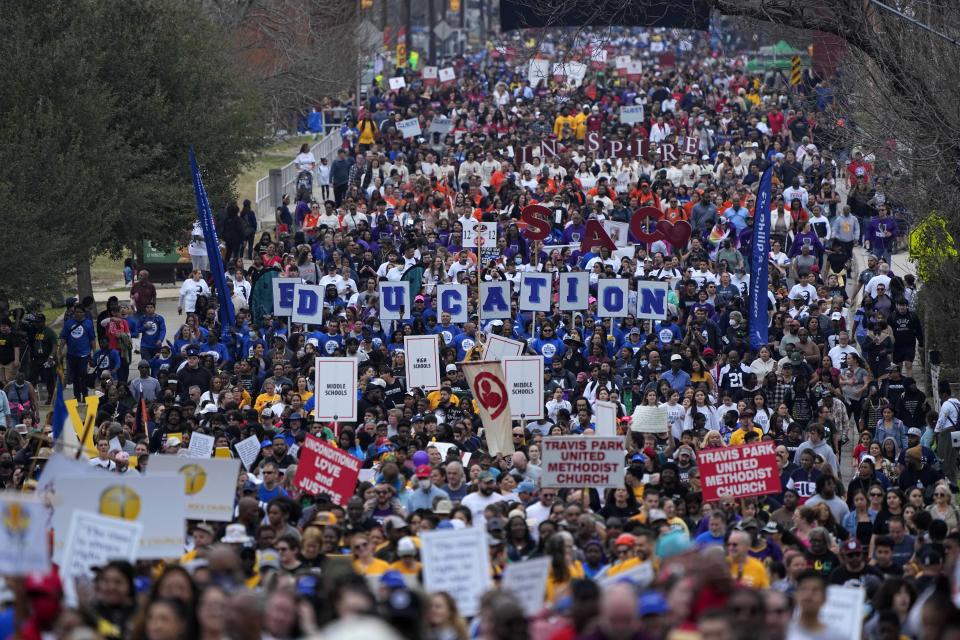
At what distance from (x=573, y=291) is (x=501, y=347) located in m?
3.01

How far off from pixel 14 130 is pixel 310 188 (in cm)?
1179

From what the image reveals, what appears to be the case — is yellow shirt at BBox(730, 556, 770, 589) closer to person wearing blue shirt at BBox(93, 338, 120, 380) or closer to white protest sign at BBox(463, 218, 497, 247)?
person wearing blue shirt at BBox(93, 338, 120, 380)

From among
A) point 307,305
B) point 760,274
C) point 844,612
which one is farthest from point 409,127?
point 844,612

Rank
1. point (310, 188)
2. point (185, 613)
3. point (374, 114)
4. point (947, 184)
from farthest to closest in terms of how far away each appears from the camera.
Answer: point (374, 114)
point (310, 188)
point (947, 184)
point (185, 613)

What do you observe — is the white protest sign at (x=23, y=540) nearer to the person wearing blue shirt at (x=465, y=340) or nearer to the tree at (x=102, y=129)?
the person wearing blue shirt at (x=465, y=340)

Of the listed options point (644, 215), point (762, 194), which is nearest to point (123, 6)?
point (644, 215)

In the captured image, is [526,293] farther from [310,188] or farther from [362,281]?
[310,188]

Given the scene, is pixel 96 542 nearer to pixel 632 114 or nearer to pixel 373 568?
pixel 373 568

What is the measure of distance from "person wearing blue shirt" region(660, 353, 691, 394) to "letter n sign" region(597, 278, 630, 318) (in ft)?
7.40

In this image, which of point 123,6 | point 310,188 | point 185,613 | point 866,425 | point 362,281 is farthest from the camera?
point 310,188

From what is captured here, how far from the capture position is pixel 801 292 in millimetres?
24703

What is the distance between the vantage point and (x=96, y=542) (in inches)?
438

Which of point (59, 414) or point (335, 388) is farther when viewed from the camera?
point (335, 388)

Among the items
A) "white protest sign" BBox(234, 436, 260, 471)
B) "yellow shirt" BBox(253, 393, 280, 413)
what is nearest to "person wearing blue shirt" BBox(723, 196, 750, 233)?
"yellow shirt" BBox(253, 393, 280, 413)
